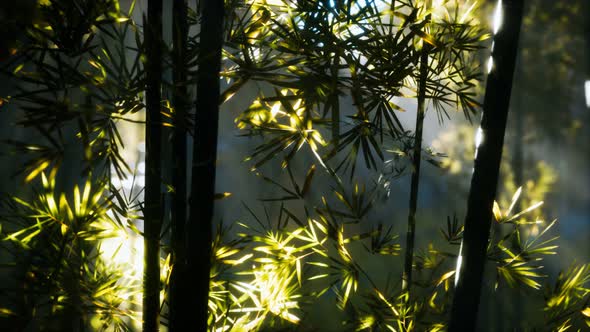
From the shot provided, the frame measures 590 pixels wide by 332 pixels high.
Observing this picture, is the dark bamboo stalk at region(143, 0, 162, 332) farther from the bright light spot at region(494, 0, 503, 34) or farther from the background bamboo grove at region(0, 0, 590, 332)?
the bright light spot at region(494, 0, 503, 34)

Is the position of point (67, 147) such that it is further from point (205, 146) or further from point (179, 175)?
point (205, 146)

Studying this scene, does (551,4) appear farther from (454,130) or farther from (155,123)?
(155,123)

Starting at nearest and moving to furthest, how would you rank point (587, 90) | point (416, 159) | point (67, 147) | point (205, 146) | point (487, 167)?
point (205, 146)
point (487, 167)
point (67, 147)
point (416, 159)
point (587, 90)

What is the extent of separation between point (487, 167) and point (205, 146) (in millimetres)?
830

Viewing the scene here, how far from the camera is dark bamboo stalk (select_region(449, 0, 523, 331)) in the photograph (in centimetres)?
134

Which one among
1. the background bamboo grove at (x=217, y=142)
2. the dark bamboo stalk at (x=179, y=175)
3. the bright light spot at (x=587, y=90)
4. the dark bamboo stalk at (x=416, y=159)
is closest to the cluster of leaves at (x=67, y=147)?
the background bamboo grove at (x=217, y=142)

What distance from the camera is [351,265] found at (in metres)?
1.70

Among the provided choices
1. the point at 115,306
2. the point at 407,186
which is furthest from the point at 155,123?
the point at 407,186

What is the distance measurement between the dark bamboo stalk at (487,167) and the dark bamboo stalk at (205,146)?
784 mm

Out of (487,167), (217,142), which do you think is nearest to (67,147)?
(217,142)

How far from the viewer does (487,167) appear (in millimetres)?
1352

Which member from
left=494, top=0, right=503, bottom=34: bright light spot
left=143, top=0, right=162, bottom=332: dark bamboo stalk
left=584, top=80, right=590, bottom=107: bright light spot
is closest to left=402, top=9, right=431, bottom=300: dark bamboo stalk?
left=494, top=0, right=503, bottom=34: bright light spot

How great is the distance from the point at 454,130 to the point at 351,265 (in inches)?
104

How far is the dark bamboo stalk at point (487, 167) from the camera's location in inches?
52.7
